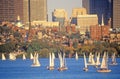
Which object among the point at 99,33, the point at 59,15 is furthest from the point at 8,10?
the point at 59,15

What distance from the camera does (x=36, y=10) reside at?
174 meters

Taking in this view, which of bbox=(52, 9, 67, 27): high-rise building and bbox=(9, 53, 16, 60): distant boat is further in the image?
bbox=(52, 9, 67, 27): high-rise building

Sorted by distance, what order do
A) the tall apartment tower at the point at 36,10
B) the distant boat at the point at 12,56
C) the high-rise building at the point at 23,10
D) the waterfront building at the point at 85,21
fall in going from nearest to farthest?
1. the distant boat at the point at 12,56
2. the high-rise building at the point at 23,10
3. the waterfront building at the point at 85,21
4. the tall apartment tower at the point at 36,10

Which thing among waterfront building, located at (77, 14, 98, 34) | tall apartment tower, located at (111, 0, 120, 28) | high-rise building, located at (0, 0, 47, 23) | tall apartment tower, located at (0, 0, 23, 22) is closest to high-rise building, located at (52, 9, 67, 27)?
waterfront building, located at (77, 14, 98, 34)

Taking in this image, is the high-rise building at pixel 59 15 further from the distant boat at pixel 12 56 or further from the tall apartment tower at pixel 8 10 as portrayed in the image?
the distant boat at pixel 12 56

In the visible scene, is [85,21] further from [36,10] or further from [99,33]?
[99,33]

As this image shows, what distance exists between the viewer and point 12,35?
13362cm

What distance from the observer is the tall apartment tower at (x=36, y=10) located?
173500 millimetres

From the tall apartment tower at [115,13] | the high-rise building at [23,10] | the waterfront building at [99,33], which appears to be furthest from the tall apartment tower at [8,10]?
the tall apartment tower at [115,13]

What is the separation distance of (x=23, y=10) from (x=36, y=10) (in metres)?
3.35

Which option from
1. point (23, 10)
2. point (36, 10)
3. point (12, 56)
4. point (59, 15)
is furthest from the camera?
point (59, 15)

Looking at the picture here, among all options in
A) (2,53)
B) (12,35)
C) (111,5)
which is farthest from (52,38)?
(111,5)

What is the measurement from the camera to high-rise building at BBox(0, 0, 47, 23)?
159 meters

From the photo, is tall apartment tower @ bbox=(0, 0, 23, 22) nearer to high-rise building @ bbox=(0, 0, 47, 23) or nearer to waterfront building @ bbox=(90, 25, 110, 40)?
high-rise building @ bbox=(0, 0, 47, 23)
